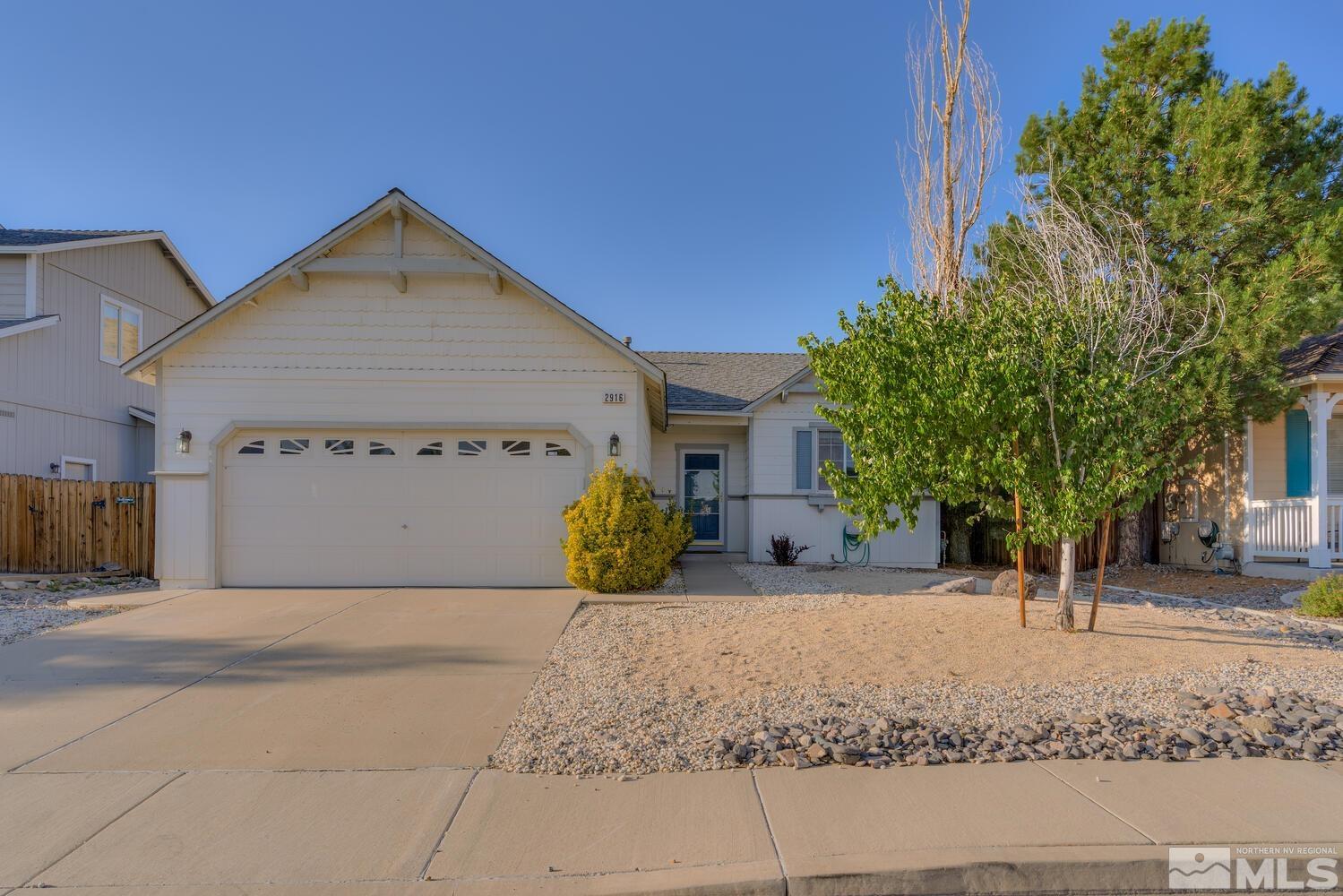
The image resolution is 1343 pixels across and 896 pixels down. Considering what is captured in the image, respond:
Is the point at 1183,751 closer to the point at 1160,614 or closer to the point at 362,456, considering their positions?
the point at 1160,614

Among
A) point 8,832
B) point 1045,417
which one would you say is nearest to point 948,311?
point 1045,417

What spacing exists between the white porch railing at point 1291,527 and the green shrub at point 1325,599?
14.6ft

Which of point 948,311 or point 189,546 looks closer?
point 948,311

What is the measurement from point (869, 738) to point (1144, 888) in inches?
68.0

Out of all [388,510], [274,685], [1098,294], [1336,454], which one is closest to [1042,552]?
[1336,454]

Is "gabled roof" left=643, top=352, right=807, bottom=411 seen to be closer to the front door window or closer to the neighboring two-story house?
the front door window

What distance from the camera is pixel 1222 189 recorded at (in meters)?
13.1

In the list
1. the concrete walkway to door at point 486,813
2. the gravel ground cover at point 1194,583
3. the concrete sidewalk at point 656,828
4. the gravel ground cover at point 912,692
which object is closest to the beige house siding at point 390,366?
the gravel ground cover at point 912,692

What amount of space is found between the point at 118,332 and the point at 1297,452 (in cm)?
2423

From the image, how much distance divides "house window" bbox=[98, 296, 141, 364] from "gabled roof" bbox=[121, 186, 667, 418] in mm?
7948

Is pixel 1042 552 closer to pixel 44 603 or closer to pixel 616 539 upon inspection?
pixel 616 539

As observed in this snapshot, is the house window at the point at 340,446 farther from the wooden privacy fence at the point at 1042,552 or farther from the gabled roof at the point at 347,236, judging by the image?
the wooden privacy fence at the point at 1042,552

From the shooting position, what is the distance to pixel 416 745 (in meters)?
5.20

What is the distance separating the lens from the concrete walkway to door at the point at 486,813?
361cm
